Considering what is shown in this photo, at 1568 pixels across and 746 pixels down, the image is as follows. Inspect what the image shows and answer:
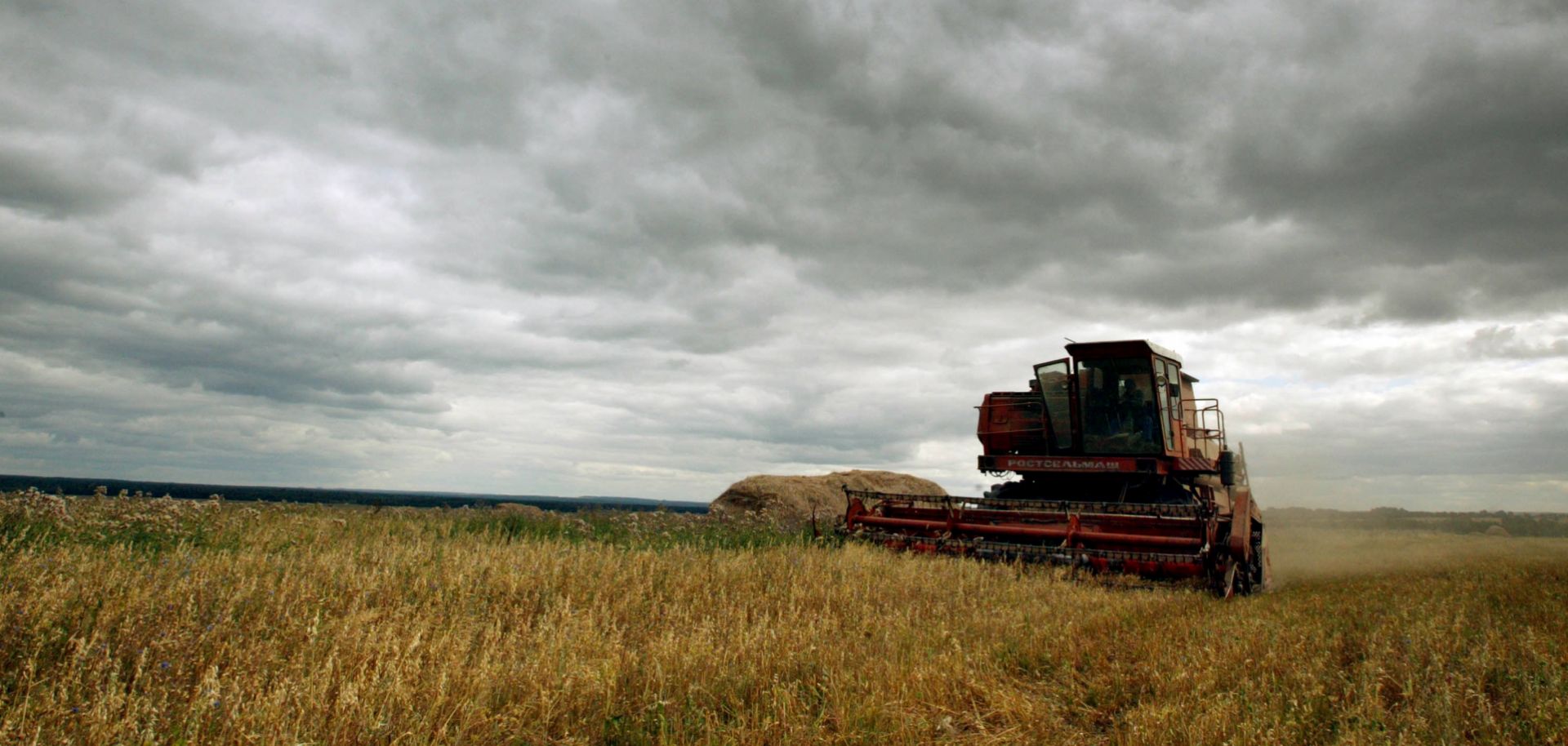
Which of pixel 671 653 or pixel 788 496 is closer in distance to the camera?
pixel 671 653

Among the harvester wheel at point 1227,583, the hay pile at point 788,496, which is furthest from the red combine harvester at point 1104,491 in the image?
the hay pile at point 788,496

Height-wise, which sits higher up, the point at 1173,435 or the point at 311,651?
the point at 1173,435

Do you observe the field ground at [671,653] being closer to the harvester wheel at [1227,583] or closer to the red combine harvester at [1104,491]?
the harvester wheel at [1227,583]

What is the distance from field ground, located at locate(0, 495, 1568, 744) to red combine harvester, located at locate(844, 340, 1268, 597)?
146cm

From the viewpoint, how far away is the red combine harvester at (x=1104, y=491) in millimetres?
10953

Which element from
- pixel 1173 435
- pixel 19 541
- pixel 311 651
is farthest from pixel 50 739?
pixel 1173 435

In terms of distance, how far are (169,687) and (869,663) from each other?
380cm

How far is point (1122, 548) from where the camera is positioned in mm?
11289

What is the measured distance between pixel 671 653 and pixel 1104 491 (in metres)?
13.0

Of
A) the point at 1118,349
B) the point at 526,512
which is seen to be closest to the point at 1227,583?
the point at 1118,349

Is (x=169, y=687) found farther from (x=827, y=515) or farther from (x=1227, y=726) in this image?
(x=827, y=515)

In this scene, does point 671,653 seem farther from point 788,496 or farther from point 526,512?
point 788,496

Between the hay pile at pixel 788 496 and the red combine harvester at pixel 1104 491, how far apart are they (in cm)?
563

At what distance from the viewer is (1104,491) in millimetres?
16219
